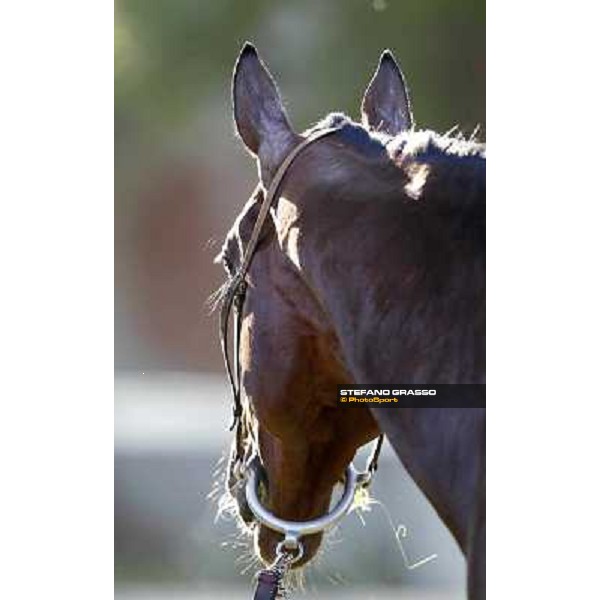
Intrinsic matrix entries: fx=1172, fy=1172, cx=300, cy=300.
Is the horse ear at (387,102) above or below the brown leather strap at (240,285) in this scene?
above

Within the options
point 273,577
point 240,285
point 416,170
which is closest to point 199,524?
point 273,577

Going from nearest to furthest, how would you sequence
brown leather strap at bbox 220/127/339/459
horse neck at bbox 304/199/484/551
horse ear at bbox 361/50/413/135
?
horse neck at bbox 304/199/484/551, brown leather strap at bbox 220/127/339/459, horse ear at bbox 361/50/413/135

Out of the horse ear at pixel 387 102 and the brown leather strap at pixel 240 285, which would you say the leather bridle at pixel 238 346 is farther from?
the horse ear at pixel 387 102

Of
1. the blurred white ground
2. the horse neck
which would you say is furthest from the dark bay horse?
the blurred white ground

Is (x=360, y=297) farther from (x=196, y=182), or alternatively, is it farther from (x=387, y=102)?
(x=196, y=182)

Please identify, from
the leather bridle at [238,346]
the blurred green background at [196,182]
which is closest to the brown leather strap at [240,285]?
the leather bridle at [238,346]

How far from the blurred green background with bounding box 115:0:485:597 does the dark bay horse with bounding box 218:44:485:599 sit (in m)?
0.09

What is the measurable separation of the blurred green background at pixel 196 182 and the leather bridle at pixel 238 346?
0.38 ft

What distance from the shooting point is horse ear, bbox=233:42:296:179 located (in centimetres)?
148

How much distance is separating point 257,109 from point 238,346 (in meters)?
0.31

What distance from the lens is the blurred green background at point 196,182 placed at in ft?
5.15

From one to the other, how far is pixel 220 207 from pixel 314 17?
1.01 feet

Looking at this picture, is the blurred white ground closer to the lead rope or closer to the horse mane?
the lead rope
